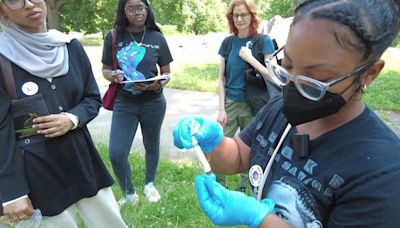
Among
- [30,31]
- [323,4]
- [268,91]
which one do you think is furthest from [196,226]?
[323,4]

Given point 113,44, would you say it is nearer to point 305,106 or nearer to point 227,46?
point 227,46

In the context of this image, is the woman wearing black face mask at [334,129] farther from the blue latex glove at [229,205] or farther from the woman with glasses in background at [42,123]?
the woman with glasses in background at [42,123]

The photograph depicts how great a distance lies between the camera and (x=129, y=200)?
329 centimetres

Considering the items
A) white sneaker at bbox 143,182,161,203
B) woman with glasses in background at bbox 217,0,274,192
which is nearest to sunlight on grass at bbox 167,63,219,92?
woman with glasses in background at bbox 217,0,274,192

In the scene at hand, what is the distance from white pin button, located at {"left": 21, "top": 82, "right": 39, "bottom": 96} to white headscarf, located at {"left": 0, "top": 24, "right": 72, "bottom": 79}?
0.16 ft

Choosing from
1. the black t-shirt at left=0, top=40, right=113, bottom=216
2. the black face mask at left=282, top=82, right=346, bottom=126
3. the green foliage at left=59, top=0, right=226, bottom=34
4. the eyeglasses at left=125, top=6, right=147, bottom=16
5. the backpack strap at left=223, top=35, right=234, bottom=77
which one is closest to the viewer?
the black face mask at left=282, top=82, right=346, bottom=126

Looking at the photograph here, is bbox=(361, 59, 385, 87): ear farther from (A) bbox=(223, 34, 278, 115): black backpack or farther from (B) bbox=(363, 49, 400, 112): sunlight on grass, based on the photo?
(B) bbox=(363, 49, 400, 112): sunlight on grass

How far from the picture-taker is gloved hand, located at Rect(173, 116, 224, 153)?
1.35 meters

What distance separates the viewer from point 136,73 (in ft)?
10.2

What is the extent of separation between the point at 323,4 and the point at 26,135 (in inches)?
54.1

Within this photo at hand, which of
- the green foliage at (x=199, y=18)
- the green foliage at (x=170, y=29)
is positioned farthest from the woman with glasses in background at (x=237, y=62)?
the green foliage at (x=199, y=18)

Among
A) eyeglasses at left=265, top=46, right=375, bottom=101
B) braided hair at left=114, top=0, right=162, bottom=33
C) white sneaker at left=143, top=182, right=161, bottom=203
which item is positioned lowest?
white sneaker at left=143, top=182, right=161, bottom=203

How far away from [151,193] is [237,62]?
1.28m

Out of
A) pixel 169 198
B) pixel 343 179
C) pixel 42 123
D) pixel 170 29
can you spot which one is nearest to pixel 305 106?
pixel 343 179
